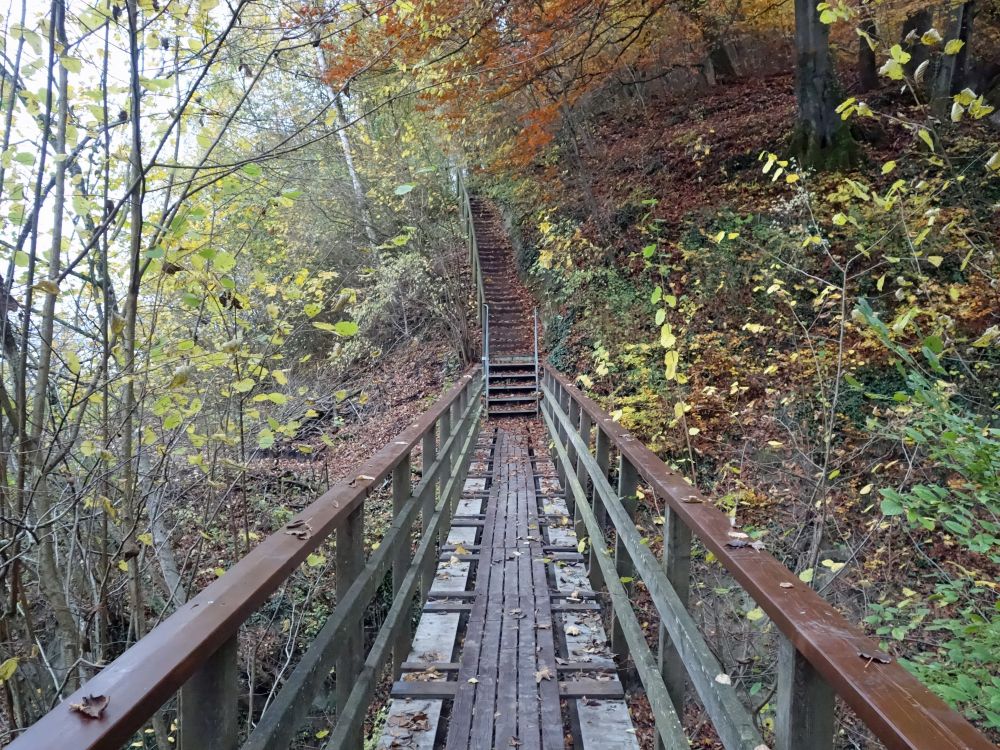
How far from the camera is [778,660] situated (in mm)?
1490

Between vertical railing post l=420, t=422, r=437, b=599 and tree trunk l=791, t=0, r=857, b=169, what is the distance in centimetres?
976

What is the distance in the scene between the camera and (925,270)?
9039mm

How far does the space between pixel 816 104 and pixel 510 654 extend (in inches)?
458

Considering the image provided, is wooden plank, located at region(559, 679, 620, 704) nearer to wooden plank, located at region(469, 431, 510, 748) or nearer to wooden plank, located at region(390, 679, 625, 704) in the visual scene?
wooden plank, located at region(390, 679, 625, 704)

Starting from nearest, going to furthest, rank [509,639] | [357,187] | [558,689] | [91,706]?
[91,706], [558,689], [509,639], [357,187]

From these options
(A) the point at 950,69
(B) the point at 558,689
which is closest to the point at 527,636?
(B) the point at 558,689

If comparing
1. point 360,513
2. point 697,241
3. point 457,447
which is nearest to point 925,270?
point 697,241

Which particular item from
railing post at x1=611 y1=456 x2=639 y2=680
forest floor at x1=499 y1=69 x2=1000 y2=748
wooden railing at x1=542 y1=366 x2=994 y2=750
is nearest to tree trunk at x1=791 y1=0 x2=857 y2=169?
forest floor at x1=499 y1=69 x2=1000 y2=748

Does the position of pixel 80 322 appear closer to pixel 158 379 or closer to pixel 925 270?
pixel 158 379

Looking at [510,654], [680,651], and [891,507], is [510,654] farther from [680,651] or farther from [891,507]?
[891,507]

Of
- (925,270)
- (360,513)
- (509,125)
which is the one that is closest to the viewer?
(360,513)

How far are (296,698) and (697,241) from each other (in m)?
11.0

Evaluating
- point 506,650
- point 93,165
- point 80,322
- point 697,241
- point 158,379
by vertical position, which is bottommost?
point 506,650

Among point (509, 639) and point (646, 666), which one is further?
point (509, 639)
